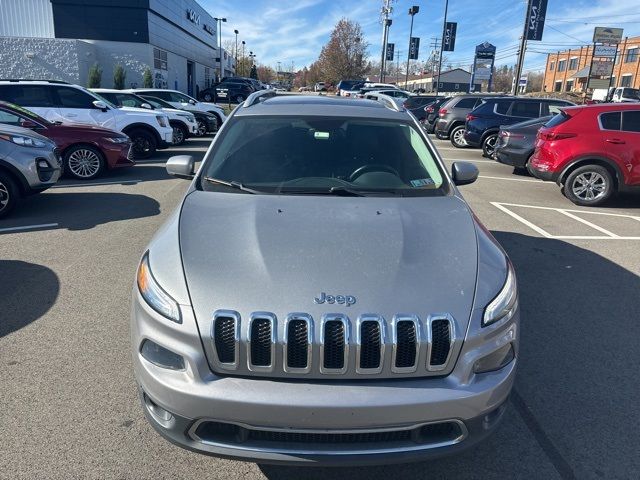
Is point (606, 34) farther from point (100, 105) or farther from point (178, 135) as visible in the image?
point (100, 105)

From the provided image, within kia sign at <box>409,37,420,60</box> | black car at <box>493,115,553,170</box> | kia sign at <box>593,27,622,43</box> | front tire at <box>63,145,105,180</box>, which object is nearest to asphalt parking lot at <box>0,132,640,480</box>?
front tire at <box>63,145,105,180</box>

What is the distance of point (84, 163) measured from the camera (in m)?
9.82

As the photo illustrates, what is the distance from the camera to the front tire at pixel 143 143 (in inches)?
504

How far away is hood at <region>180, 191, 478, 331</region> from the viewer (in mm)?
2166

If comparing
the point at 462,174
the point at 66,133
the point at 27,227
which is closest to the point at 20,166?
the point at 27,227

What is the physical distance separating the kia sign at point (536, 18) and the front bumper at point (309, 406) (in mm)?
29115

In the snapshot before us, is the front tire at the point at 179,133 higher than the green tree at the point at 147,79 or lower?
lower

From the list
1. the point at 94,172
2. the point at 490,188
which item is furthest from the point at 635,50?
the point at 94,172

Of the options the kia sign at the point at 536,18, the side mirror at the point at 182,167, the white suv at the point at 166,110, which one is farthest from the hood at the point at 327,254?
the kia sign at the point at 536,18

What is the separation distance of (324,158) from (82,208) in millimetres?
5416

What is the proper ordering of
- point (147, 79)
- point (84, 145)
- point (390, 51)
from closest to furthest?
point (84, 145), point (147, 79), point (390, 51)

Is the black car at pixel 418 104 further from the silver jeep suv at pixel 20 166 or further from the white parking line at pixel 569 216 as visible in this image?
the silver jeep suv at pixel 20 166

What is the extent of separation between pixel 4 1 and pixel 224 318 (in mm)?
42610

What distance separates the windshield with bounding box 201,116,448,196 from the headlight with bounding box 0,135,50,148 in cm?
481
